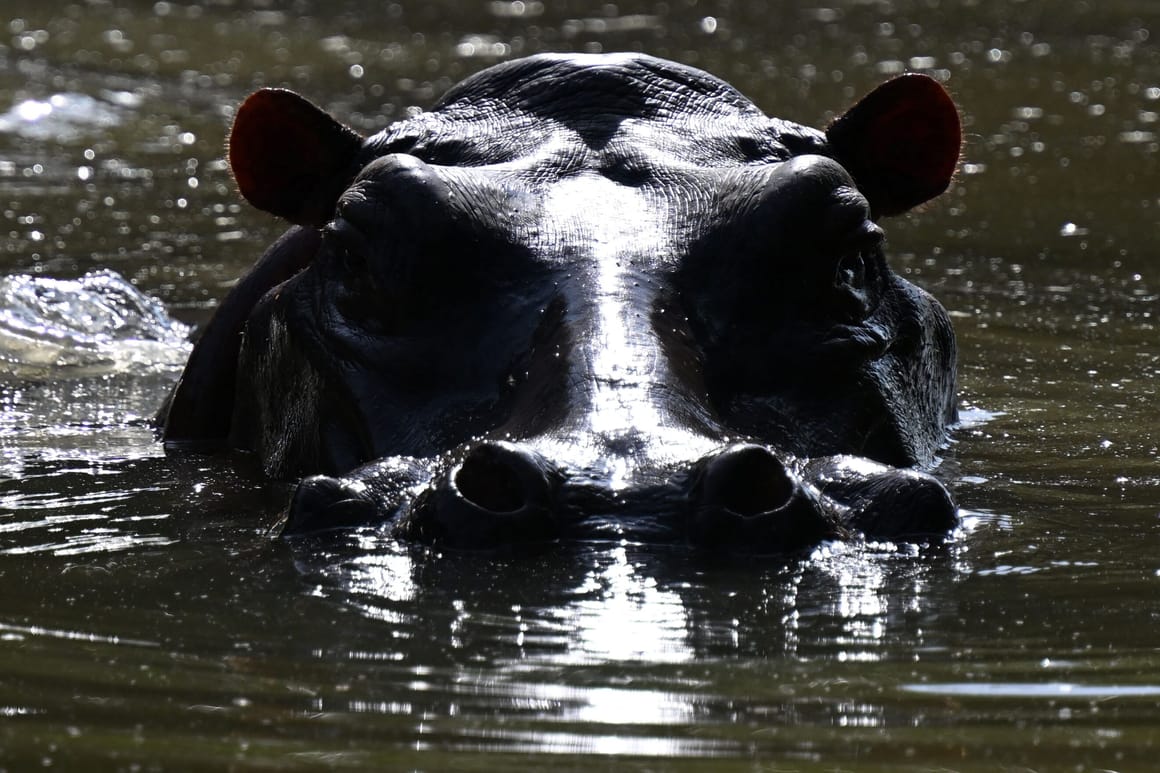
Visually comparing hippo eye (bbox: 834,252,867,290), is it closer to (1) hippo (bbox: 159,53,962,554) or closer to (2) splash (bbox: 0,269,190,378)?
(1) hippo (bbox: 159,53,962,554)

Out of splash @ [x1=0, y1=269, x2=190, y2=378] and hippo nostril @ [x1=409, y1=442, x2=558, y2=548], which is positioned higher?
splash @ [x1=0, y1=269, x2=190, y2=378]

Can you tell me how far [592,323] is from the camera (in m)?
4.03

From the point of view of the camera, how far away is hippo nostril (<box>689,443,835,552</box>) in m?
3.40

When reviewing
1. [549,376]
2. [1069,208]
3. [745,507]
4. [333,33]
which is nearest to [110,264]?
[1069,208]

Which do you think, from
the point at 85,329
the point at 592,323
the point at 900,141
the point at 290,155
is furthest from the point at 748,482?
the point at 85,329

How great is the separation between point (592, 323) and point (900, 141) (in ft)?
5.02

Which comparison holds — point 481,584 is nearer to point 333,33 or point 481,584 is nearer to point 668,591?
point 668,591

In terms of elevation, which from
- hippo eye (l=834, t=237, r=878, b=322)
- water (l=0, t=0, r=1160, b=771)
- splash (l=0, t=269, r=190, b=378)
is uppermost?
splash (l=0, t=269, r=190, b=378)

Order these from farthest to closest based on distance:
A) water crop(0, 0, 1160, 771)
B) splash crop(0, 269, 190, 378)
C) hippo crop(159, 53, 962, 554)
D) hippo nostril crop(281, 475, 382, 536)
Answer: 1. splash crop(0, 269, 190, 378)
2. hippo nostril crop(281, 475, 382, 536)
3. hippo crop(159, 53, 962, 554)
4. water crop(0, 0, 1160, 771)

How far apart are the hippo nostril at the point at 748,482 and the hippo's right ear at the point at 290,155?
2.06 m

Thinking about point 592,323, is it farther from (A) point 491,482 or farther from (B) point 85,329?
(B) point 85,329

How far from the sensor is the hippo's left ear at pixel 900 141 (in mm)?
5172

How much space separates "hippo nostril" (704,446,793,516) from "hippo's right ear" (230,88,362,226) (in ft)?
6.76

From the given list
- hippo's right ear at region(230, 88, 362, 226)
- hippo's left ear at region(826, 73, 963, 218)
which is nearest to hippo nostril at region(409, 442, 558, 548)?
hippo's right ear at region(230, 88, 362, 226)
